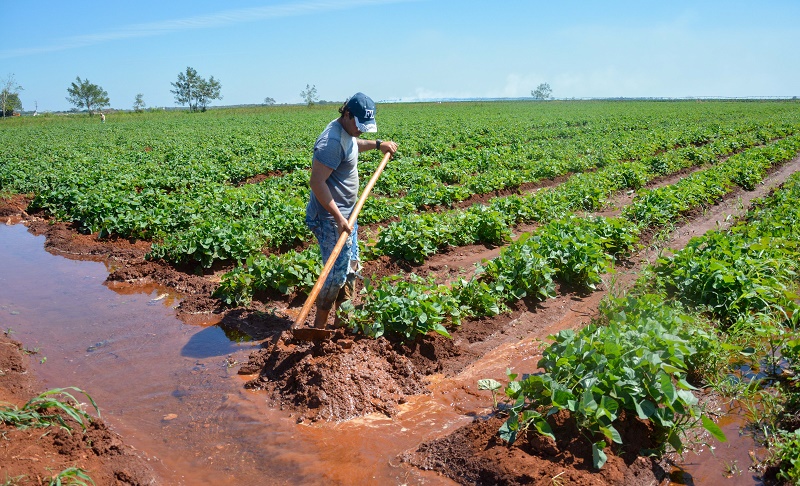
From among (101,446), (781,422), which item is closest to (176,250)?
(101,446)

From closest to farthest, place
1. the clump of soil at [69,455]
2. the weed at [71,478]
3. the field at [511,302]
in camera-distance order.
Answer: the weed at [71,478], the clump of soil at [69,455], the field at [511,302]

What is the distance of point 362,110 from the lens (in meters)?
4.68

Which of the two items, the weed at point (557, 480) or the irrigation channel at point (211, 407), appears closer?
the weed at point (557, 480)

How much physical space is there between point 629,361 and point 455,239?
204 inches

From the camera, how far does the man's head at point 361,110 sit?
4.68 meters

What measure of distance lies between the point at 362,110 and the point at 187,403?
274cm

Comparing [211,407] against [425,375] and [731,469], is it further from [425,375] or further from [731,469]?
[731,469]

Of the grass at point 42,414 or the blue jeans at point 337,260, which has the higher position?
the blue jeans at point 337,260

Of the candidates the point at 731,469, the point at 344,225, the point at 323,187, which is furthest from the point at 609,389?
the point at 323,187

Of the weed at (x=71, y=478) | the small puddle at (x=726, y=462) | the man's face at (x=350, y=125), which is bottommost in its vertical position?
the small puddle at (x=726, y=462)

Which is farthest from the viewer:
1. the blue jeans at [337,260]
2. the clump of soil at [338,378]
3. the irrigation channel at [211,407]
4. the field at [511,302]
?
the blue jeans at [337,260]

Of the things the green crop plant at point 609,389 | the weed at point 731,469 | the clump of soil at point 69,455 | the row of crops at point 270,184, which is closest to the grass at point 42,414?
the clump of soil at point 69,455

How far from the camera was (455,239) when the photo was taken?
8648mm

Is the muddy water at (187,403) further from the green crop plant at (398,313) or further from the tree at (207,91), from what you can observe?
the tree at (207,91)
